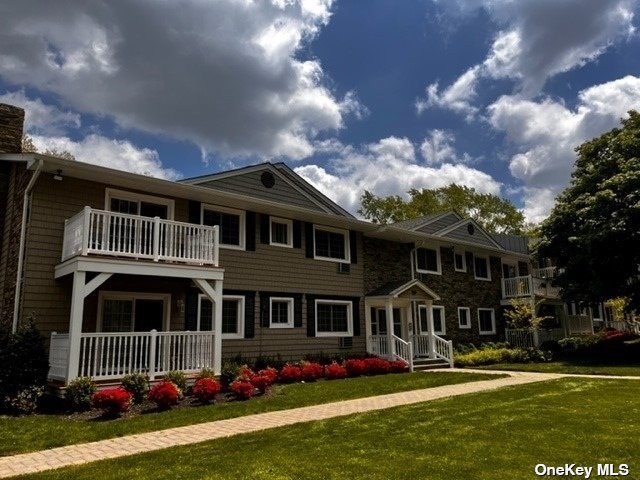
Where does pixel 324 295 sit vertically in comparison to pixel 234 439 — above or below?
above

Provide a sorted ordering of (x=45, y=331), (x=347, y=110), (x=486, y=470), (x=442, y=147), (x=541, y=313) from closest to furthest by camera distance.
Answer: (x=486, y=470)
(x=45, y=331)
(x=347, y=110)
(x=442, y=147)
(x=541, y=313)

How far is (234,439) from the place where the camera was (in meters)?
7.25

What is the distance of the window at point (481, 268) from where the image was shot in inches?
965

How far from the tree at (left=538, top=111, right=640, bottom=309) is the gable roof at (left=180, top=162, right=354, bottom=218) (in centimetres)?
1053

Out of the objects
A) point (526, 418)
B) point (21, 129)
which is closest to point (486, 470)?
point (526, 418)

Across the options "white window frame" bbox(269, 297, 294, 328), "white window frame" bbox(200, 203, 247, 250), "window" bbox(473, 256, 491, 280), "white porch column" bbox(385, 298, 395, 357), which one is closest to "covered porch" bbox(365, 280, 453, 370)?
"white porch column" bbox(385, 298, 395, 357)

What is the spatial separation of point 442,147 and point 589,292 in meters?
9.07

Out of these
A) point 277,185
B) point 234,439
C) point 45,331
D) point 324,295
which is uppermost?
point 277,185

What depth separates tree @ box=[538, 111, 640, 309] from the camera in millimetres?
20125

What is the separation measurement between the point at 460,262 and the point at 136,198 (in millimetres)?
15535

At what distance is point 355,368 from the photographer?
15.3 metres

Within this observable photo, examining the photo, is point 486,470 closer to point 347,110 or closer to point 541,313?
point 347,110

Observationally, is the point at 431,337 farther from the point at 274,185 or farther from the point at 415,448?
the point at 415,448

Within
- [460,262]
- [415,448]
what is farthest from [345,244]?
[415,448]
